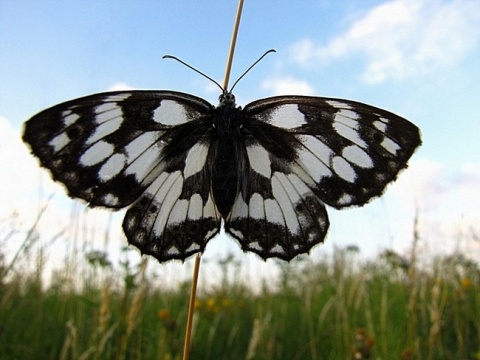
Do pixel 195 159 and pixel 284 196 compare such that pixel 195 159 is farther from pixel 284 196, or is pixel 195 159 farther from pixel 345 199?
pixel 345 199

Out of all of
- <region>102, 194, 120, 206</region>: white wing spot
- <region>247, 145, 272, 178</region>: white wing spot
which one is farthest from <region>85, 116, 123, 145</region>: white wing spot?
<region>247, 145, 272, 178</region>: white wing spot

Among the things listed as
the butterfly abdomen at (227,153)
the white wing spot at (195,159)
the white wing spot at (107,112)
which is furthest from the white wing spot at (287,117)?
the white wing spot at (107,112)

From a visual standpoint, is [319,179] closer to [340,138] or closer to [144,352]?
[340,138]

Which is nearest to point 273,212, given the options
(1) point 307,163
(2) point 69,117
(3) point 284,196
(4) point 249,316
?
(3) point 284,196

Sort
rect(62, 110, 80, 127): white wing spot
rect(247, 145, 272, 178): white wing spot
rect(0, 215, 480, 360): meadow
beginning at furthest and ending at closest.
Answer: rect(0, 215, 480, 360): meadow, rect(247, 145, 272, 178): white wing spot, rect(62, 110, 80, 127): white wing spot

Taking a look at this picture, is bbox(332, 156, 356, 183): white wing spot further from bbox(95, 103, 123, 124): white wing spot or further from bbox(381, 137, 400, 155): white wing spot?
bbox(95, 103, 123, 124): white wing spot

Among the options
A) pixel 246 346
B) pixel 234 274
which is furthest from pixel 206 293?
pixel 246 346

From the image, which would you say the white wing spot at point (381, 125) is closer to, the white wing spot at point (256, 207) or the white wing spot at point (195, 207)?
the white wing spot at point (256, 207)
